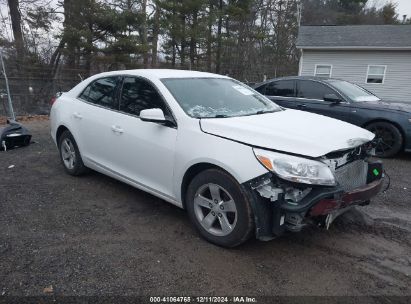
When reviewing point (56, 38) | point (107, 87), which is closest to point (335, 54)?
point (56, 38)

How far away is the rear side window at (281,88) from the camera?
25.7ft

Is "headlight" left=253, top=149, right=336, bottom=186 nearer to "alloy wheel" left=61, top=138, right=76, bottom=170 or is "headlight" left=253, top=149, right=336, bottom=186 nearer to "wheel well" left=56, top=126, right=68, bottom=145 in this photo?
"alloy wheel" left=61, top=138, right=76, bottom=170

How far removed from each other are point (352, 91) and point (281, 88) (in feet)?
4.99

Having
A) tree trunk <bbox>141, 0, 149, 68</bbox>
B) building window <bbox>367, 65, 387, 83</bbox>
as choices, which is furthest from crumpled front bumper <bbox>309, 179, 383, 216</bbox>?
building window <bbox>367, 65, 387, 83</bbox>

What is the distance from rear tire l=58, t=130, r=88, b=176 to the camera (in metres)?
4.99

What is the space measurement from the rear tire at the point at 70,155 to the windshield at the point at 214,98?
6.50ft

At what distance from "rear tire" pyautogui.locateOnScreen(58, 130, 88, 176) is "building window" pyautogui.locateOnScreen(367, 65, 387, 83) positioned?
17352 mm

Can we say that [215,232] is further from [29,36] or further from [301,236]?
→ [29,36]

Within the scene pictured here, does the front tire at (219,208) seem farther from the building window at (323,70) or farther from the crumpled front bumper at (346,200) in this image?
the building window at (323,70)

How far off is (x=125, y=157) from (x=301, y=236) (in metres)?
2.14

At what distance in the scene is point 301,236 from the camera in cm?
352

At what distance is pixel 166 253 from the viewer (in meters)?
3.18

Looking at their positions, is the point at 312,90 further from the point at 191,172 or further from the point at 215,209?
the point at 215,209

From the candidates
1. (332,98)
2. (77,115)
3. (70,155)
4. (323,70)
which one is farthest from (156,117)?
(323,70)
